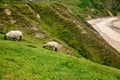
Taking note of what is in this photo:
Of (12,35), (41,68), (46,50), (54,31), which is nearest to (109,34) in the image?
(54,31)

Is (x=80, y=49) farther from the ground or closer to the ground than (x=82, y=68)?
closer to the ground

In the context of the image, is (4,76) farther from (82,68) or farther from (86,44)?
(86,44)

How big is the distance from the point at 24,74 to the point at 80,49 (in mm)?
36196

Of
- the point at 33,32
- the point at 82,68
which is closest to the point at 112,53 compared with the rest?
Result: the point at 33,32

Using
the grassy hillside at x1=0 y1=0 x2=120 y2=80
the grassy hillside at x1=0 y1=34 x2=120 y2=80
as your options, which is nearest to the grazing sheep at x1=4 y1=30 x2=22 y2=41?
the grassy hillside at x1=0 y1=0 x2=120 y2=80

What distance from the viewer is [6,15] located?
5878 cm

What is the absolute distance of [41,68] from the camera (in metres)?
27.2

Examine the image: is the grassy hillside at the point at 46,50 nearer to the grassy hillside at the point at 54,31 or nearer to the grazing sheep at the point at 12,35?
the grassy hillside at the point at 54,31

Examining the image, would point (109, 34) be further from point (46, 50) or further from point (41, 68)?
point (41, 68)

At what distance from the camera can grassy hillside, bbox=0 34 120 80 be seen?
24.3m

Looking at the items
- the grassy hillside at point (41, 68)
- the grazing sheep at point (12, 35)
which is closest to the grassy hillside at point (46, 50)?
the grassy hillside at point (41, 68)

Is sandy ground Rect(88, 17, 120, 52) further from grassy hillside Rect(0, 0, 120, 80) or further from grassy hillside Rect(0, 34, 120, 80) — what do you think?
grassy hillside Rect(0, 34, 120, 80)

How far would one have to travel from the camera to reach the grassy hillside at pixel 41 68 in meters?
24.3

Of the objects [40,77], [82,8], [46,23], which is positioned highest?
[40,77]
